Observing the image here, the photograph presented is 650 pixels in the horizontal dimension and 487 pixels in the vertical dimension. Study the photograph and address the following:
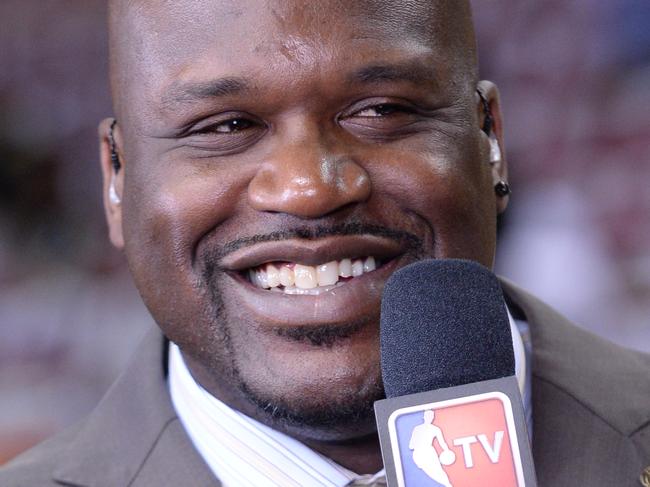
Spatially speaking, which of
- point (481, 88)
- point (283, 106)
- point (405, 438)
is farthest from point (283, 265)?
point (405, 438)

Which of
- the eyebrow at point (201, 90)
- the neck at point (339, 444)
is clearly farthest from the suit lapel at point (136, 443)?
the eyebrow at point (201, 90)

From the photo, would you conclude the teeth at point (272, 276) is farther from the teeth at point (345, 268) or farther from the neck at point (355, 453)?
the neck at point (355, 453)

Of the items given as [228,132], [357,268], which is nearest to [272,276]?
[357,268]

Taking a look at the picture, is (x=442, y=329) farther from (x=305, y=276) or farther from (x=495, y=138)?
(x=495, y=138)

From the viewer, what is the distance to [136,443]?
191 cm

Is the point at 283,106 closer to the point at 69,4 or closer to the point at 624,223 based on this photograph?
the point at 624,223

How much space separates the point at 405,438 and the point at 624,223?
9.12 feet

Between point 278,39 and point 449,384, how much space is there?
0.70 m

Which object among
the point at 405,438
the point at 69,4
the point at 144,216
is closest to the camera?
the point at 405,438

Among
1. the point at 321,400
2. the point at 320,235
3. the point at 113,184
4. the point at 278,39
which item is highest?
the point at 278,39

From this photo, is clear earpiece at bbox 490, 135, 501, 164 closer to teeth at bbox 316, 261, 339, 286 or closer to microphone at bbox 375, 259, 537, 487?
teeth at bbox 316, 261, 339, 286

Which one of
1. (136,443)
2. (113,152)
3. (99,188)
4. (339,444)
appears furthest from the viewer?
(99,188)

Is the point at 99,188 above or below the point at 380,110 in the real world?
below

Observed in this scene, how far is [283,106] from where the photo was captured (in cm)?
164
